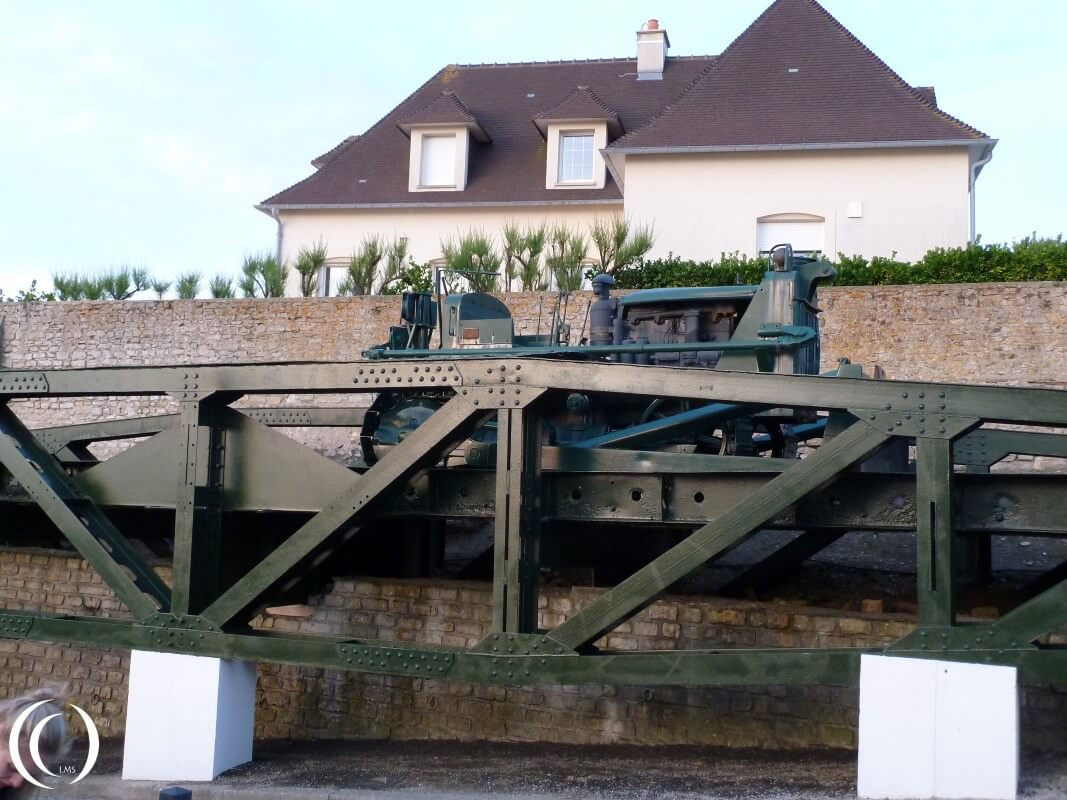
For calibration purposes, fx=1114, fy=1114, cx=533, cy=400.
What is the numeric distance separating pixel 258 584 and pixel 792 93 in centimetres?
1697

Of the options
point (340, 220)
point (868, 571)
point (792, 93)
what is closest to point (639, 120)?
point (792, 93)

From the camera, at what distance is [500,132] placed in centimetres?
2519

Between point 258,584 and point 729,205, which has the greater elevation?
point 729,205

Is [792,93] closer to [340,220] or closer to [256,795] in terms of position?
[340,220]

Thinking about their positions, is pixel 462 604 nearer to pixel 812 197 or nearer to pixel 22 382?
pixel 22 382

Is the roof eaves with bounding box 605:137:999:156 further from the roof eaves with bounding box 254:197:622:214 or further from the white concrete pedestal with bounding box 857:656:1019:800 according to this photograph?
the white concrete pedestal with bounding box 857:656:1019:800

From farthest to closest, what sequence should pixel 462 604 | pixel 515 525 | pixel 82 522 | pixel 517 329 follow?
pixel 517 329, pixel 462 604, pixel 82 522, pixel 515 525

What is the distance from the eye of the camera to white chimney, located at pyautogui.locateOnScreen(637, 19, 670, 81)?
84.5 feet

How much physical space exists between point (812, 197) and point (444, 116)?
333 inches

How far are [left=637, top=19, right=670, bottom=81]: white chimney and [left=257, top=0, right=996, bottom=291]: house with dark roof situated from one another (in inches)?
1.3

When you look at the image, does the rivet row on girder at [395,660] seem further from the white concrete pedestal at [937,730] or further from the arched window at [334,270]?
the arched window at [334,270]

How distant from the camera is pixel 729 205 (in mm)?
19984

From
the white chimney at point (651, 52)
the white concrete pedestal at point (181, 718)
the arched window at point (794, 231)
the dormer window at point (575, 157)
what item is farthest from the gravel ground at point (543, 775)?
the white chimney at point (651, 52)

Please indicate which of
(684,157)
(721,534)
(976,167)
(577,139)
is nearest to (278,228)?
(577,139)
